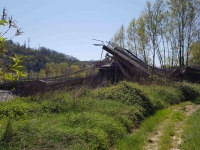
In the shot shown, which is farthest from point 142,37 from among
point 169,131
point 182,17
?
point 169,131

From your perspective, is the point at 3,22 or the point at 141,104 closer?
the point at 3,22

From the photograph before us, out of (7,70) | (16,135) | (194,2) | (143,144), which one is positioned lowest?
Answer: (143,144)

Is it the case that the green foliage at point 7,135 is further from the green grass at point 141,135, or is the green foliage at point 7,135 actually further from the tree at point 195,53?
the tree at point 195,53

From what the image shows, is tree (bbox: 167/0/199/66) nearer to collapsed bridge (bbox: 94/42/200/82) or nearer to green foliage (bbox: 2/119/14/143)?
collapsed bridge (bbox: 94/42/200/82)

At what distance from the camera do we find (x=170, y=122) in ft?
32.2

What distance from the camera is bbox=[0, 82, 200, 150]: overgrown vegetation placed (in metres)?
5.56

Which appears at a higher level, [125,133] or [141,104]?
[141,104]

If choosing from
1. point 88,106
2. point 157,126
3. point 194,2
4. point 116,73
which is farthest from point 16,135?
point 194,2

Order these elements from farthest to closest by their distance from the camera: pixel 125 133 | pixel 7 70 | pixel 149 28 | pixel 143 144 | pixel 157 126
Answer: pixel 149 28
pixel 157 126
pixel 125 133
pixel 143 144
pixel 7 70

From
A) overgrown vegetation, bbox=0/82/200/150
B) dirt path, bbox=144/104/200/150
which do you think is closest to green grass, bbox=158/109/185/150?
dirt path, bbox=144/104/200/150

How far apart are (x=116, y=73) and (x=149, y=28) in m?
6.85

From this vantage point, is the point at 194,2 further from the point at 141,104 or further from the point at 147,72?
the point at 141,104

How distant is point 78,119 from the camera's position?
739 centimetres

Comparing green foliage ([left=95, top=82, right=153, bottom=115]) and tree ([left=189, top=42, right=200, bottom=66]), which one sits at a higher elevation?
tree ([left=189, top=42, right=200, bottom=66])
